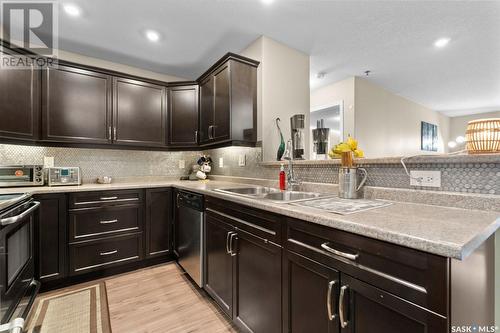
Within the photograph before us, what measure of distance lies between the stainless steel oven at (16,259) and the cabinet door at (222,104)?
5.42ft

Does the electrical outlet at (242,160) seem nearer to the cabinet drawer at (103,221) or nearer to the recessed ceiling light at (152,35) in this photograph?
the cabinet drawer at (103,221)

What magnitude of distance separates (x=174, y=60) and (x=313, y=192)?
2.44 meters

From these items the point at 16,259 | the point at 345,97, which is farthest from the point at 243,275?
the point at 345,97

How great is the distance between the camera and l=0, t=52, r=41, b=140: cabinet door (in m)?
1.96

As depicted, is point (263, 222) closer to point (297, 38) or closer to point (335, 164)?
point (335, 164)

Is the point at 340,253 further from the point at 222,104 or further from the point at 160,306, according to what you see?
the point at 222,104

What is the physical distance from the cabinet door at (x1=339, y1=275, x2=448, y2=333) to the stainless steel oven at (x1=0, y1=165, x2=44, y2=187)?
286 cm

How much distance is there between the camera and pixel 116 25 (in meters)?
2.12

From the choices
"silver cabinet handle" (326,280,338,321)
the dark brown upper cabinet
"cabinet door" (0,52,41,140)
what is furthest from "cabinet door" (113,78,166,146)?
"silver cabinet handle" (326,280,338,321)

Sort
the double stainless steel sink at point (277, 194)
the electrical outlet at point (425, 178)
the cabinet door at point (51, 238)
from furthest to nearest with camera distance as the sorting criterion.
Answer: the cabinet door at point (51, 238), the double stainless steel sink at point (277, 194), the electrical outlet at point (425, 178)

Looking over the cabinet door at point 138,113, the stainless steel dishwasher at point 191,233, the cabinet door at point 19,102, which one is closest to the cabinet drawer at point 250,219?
the stainless steel dishwasher at point 191,233

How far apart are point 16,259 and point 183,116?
208cm

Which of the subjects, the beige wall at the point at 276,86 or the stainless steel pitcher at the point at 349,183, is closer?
the stainless steel pitcher at the point at 349,183

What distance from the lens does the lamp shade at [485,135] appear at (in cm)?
98
